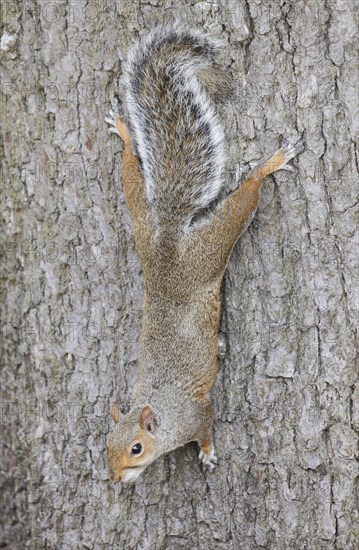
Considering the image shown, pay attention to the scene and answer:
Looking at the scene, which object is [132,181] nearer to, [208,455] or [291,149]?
[291,149]

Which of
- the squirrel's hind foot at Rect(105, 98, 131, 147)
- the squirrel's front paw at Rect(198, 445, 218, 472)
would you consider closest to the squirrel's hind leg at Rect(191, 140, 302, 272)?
the squirrel's hind foot at Rect(105, 98, 131, 147)

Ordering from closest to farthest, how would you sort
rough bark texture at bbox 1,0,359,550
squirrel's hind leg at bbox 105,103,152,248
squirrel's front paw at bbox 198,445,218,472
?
1. rough bark texture at bbox 1,0,359,550
2. squirrel's hind leg at bbox 105,103,152,248
3. squirrel's front paw at bbox 198,445,218,472

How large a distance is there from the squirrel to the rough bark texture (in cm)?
7

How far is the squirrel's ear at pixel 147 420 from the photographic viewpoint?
2330 mm

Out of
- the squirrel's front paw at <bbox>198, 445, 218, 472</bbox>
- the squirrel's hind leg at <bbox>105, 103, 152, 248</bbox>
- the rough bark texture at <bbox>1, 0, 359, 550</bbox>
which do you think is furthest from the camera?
the squirrel's front paw at <bbox>198, 445, 218, 472</bbox>

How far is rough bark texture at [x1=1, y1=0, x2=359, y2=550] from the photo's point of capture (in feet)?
7.47

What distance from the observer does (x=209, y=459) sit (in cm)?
253

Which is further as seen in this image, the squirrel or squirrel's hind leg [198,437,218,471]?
squirrel's hind leg [198,437,218,471]

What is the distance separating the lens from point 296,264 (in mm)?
2359

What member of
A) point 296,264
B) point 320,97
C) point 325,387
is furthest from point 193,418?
point 320,97

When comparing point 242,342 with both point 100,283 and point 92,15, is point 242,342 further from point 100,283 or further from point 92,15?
point 92,15

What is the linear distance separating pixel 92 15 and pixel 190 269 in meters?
0.92

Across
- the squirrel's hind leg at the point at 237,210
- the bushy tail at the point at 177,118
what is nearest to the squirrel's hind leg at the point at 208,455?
the squirrel's hind leg at the point at 237,210

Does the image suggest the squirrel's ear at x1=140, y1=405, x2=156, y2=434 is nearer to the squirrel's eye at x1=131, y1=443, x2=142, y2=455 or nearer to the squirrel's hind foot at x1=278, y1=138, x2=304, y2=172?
the squirrel's eye at x1=131, y1=443, x2=142, y2=455
